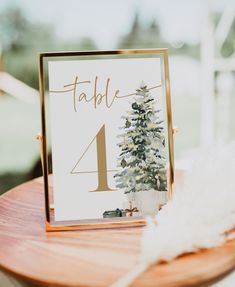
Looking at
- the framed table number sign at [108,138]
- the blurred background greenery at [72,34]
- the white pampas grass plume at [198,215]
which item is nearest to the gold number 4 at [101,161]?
the framed table number sign at [108,138]

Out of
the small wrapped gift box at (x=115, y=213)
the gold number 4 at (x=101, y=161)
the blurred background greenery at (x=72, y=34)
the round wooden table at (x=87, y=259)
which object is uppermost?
the blurred background greenery at (x=72, y=34)

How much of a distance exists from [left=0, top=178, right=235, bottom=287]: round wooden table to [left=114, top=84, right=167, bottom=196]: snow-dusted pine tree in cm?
10

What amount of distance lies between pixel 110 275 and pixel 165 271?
84 millimetres

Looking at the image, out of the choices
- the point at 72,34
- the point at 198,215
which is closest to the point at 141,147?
the point at 198,215

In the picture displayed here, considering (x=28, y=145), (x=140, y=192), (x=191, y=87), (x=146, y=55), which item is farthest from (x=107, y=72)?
(x=191, y=87)

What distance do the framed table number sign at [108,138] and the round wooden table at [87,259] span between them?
5 cm

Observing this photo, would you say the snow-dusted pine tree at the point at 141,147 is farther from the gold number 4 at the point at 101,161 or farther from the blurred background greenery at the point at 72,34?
the blurred background greenery at the point at 72,34

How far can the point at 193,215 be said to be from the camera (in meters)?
0.68

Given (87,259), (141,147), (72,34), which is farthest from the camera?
(72,34)

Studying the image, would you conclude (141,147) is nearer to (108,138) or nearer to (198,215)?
(108,138)

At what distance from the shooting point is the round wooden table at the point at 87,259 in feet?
1.98

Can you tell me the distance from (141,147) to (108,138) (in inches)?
2.7

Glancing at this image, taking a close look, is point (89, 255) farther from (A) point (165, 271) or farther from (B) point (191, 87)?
(B) point (191, 87)

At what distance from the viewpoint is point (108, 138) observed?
805 mm
